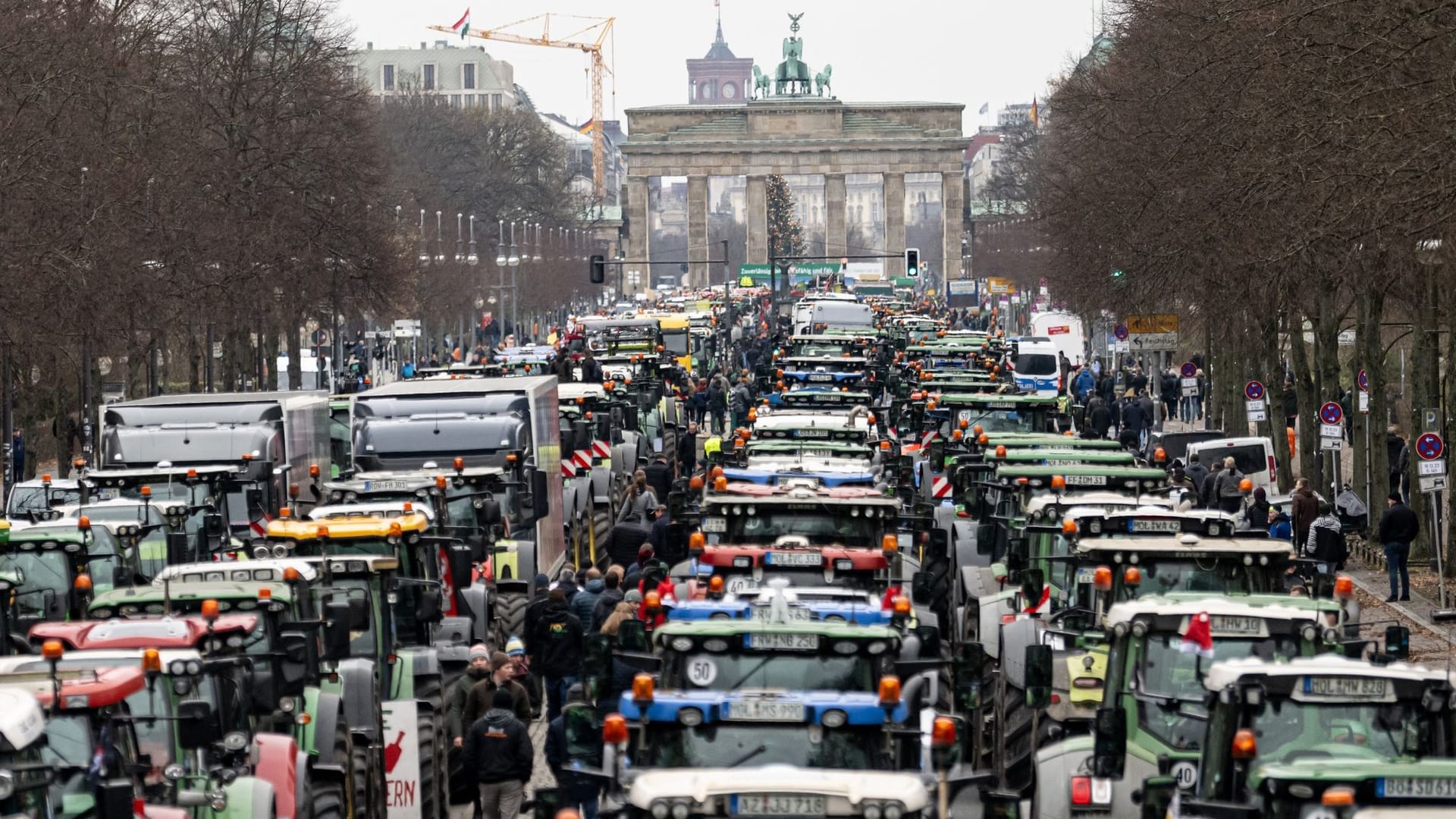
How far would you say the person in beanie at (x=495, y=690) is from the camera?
54.5 feet

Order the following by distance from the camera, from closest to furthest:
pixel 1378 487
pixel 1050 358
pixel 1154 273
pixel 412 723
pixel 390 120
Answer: pixel 412 723 < pixel 1378 487 < pixel 1154 273 < pixel 1050 358 < pixel 390 120

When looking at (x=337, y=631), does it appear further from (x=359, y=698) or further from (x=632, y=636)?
(x=632, y=636)

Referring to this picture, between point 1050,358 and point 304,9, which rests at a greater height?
point 304,9

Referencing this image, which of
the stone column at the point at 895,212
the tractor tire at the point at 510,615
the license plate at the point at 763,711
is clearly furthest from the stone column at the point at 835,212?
the license plate at the point at 763,711

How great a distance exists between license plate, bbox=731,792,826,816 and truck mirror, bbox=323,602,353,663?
641 centimetres

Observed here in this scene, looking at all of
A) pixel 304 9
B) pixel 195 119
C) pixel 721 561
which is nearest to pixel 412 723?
pixel 721 561

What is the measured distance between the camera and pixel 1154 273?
149ft

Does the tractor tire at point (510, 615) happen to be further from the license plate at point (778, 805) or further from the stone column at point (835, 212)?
the stone column at point (835, 212)

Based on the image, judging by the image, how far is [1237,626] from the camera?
43.7 feet

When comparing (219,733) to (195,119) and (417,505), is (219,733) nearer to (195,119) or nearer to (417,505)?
(417,505)

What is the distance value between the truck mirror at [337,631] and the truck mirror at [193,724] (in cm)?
295

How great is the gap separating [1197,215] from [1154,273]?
685 cm

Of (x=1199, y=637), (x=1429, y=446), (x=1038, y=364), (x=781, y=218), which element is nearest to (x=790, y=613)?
(x=1199, y=637)

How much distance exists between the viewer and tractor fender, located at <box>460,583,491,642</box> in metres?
20.2
